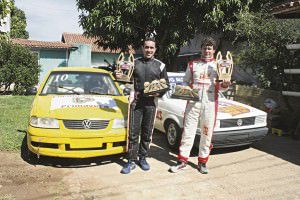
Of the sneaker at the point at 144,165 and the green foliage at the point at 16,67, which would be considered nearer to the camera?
the sneaker at the point at 144,165

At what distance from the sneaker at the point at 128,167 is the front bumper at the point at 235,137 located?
1205mm

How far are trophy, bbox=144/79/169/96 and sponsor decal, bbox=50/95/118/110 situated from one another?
0.84m

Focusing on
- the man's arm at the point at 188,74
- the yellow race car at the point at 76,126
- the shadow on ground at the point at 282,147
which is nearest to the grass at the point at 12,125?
the yellow race car at the point at 76,126

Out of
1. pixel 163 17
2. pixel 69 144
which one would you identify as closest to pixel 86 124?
pixel 69 144

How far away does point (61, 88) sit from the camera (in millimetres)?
5410

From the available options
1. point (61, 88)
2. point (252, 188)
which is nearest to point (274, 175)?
point (252, 188)

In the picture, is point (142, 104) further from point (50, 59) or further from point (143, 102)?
point (50, 59)

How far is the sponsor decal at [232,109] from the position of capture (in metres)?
5.41

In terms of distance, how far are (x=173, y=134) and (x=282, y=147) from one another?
2445 mm

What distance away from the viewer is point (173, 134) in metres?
5.62

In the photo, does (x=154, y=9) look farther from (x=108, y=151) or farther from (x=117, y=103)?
(x=108, y=151)

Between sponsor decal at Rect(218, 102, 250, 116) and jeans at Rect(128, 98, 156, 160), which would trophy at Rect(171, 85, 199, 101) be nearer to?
jeans at Rect(128, 98, 156, 160)

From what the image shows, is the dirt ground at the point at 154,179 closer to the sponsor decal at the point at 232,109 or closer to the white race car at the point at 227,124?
the white race car at the point at 227,124

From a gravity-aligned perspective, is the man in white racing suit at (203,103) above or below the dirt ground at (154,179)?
above
